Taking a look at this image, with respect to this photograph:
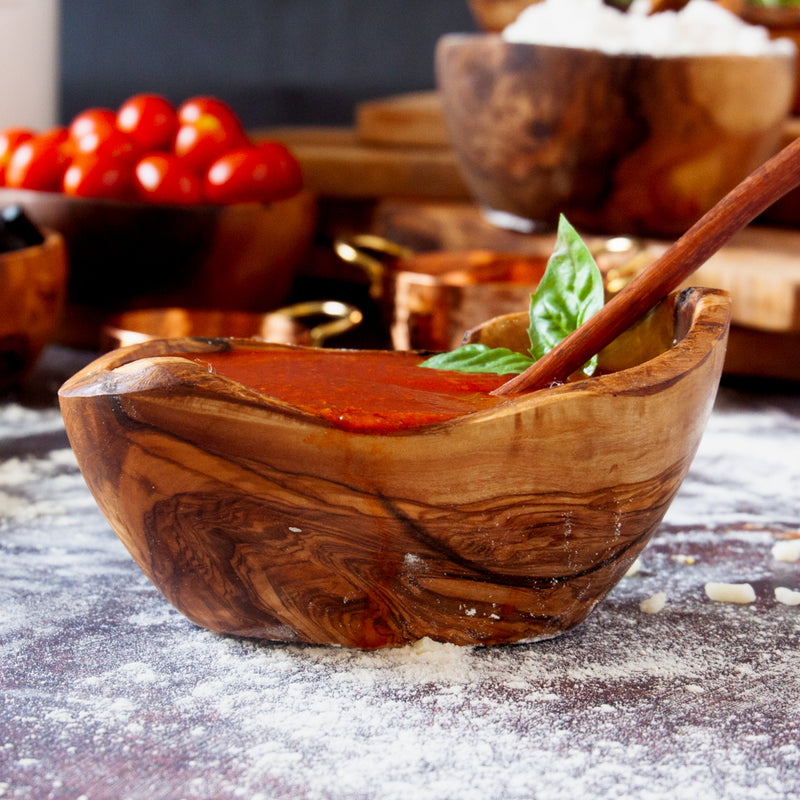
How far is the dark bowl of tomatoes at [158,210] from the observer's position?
1302 millimetres

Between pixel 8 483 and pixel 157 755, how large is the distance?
476mm

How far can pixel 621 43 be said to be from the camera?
51.6 inches

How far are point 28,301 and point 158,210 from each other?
0.22m

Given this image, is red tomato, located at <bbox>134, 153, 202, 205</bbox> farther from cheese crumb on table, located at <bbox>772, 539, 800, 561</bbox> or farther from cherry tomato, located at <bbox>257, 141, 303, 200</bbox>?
cheese crumb on table, located at <bbox>772, 539, 800, 561</bbox>

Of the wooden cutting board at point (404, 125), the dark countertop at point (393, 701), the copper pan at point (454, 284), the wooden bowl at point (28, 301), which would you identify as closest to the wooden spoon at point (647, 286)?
the dark countertop at point (393, 701)

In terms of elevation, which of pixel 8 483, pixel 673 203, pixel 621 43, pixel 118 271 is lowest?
pixel 8 483

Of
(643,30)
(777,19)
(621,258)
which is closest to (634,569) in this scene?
(621,258)

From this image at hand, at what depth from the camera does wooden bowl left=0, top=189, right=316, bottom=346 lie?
1.30 meters

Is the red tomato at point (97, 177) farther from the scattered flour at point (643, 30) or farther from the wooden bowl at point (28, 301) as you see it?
the scattered flour at point (643, 30)

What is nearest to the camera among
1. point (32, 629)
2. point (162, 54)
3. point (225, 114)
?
point (32, 629)

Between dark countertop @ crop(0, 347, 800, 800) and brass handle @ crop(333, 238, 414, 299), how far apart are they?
52cm

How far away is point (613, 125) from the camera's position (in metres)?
1.29

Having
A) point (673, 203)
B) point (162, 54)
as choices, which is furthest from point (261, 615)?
point (162, 54)

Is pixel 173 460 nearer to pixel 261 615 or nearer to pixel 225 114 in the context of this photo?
pixel 261 615
